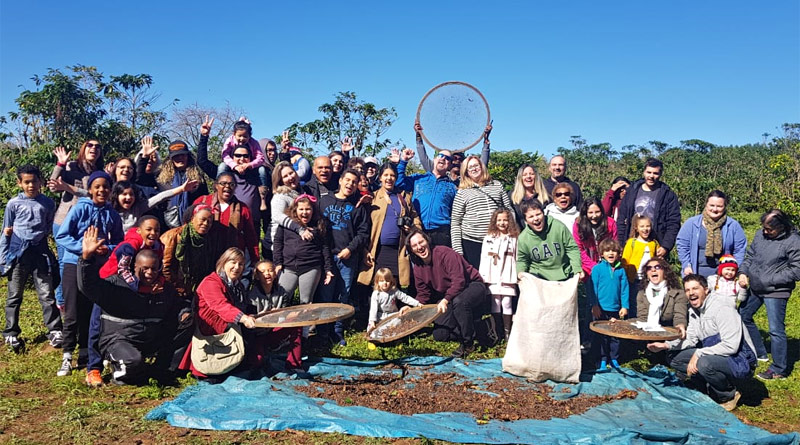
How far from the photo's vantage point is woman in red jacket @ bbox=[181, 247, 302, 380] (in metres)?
5.45

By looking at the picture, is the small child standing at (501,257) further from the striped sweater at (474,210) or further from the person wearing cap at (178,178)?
the person wearing cap at (178,178)

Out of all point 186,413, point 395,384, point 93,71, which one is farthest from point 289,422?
point 93,71

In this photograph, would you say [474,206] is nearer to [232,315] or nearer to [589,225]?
[589,225]

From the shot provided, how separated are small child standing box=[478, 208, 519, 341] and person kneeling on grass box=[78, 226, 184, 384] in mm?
3415

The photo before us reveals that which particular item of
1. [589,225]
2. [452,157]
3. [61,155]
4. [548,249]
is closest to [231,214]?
[61,155]

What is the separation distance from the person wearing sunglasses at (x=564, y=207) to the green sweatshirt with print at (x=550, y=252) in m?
0.40

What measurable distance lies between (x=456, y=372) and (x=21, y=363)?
14.6 feet

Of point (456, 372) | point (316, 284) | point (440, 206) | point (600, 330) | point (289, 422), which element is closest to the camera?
point (289, 422)

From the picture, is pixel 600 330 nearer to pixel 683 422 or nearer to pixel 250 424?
pixel 683 422

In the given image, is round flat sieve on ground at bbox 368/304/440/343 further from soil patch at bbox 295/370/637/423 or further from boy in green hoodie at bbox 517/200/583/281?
boy in green hoodie at bbox 517/200/583/281

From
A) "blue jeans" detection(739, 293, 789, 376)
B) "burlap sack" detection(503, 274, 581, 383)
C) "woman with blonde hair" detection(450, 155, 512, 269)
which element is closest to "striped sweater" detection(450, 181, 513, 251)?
"woman with blonde hair" detection(450, 155, 512, 269)

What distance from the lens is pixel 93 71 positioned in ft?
50.4

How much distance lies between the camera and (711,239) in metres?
6.60

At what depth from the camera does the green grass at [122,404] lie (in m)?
4.42
